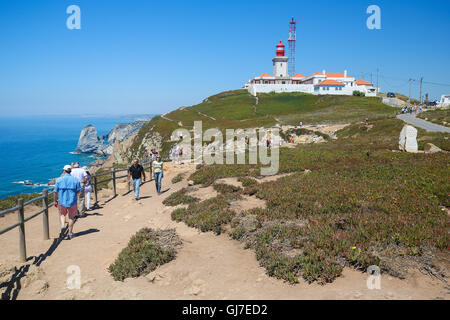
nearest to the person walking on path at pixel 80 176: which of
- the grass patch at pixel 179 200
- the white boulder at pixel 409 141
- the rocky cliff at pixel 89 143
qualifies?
the grass patch at pixel 179 200

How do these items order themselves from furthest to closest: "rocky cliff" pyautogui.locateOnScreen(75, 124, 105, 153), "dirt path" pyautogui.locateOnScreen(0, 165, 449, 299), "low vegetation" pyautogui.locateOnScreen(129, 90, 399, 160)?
"rocky cliff" pyautogui.locateOnScreen(75, 124, 105, 153) < "low vegetation" pyautogui.locateOnScreen(129, 90, 399, 160) < "dirt path" pyautogui.locateOnScreen(0, 165, 449, 299)

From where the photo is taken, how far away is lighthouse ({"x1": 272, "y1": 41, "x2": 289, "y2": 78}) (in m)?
122

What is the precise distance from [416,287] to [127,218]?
10.6m

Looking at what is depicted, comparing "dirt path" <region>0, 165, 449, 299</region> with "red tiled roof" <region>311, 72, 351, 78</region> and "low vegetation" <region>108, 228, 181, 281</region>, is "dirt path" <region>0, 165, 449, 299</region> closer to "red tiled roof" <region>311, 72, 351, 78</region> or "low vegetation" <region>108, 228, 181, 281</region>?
"low vegetation" <region>108, 228, 181, 281</region>

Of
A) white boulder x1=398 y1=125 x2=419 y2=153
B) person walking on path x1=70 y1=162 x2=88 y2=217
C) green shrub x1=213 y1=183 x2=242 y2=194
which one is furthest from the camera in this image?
white boulder x1=398 y1=125 x2=419 y2=153

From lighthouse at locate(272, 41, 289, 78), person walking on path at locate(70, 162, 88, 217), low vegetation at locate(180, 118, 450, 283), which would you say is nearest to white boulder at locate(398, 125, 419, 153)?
low vegetation at locate(180, 118, 450, 283)

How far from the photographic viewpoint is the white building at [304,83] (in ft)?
353

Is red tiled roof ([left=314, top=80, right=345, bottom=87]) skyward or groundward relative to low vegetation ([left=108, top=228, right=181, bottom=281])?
skyward

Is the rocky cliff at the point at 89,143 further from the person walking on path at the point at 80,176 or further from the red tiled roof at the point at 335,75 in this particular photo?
the person walking on path at the point at 80,176

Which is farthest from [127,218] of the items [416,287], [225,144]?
[225,144]

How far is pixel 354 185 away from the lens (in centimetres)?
1280

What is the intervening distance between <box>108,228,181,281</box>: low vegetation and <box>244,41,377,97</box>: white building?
357 feet

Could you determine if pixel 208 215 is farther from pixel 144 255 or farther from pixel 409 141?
pixel 409 141

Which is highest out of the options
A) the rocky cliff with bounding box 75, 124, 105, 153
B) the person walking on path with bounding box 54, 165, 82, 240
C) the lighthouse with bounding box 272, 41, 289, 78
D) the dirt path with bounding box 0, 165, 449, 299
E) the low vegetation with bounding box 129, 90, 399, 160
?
the lighthouse with bounding box 272, 41, 289, 78
